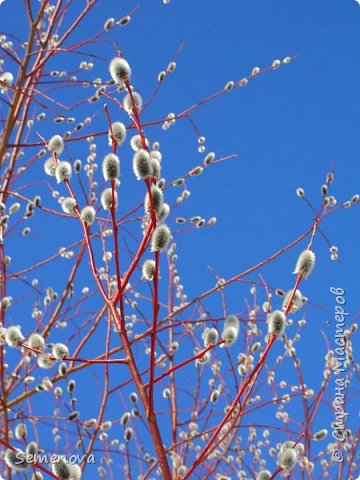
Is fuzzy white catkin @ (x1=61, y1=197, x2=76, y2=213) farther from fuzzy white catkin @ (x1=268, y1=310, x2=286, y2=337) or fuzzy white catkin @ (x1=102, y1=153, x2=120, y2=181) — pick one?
fuzzy white catkin @ (x1=268, y1=310, x2=286, y2=337)

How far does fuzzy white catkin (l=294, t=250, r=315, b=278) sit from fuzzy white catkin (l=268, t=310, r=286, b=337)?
0.12 metres

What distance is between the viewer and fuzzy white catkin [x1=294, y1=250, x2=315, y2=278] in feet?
4.35

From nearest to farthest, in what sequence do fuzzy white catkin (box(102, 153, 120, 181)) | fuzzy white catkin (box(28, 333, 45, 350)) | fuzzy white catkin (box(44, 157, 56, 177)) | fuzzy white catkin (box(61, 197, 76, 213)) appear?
fuzzy white catkin (box(102, 153, 120, 181)), fuzzy white catkin (box(28, 333, 45, 350)), fuzzy white catkin (box(61, 197, 76, 213)), fuzzy white catkin (box(44, 157, 56, 177))

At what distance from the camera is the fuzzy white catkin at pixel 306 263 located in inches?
52.2

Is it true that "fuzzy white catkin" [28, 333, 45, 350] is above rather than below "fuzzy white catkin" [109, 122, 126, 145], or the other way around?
below

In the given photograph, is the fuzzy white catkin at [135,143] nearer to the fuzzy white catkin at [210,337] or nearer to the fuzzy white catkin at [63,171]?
the fuzzy white catkin at [63,171]

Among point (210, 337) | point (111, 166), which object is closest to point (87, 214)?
point (111, 166)

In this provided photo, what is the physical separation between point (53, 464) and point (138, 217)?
179cm

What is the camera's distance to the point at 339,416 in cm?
252

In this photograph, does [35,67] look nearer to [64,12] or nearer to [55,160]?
[64,12]

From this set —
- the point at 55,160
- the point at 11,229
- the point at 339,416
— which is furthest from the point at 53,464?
the point at 11,229

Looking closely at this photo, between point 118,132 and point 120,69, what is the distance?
16cm

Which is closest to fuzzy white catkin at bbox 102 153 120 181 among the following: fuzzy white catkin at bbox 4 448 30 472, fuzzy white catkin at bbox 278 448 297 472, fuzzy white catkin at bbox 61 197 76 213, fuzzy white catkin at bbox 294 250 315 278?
fuzzy white catkin at bbox 61 197 76 213

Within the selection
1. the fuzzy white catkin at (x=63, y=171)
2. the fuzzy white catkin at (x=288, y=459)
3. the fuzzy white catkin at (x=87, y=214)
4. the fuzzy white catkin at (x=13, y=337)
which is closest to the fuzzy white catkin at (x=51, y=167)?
the fuzzy white catkin at (x=63, y=171)
